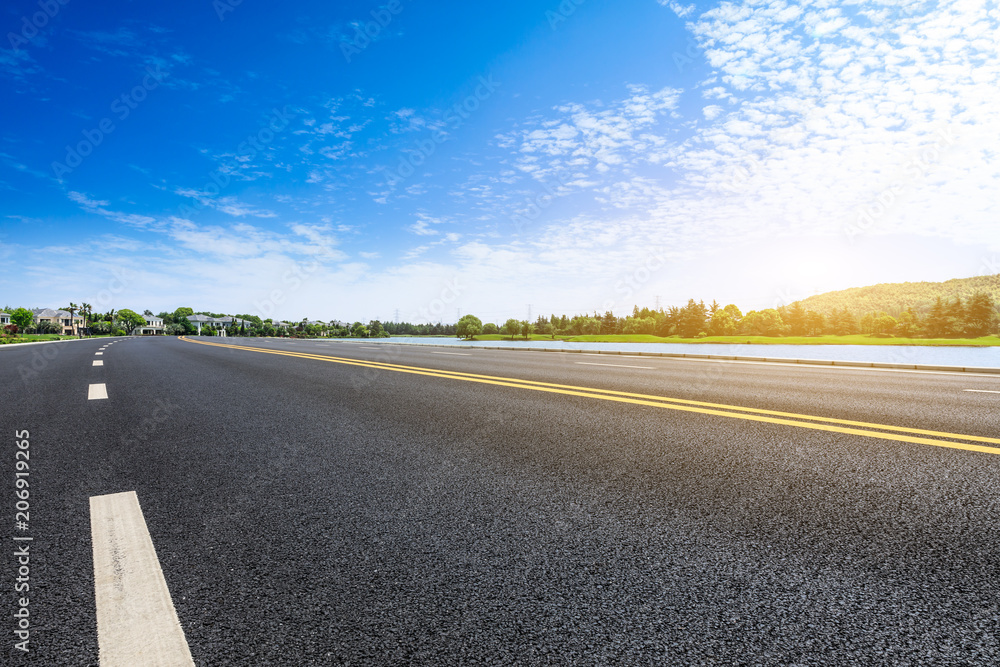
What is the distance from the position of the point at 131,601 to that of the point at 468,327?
4888 inches

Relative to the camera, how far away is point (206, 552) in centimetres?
229

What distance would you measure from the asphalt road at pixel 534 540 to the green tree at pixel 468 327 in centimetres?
12050

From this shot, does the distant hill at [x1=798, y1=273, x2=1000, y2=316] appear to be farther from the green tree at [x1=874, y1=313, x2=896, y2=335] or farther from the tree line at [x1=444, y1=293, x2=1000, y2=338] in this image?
the green tree at [x1=874, y1=313, x2=896, y2=335]

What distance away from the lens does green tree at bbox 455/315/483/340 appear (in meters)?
126

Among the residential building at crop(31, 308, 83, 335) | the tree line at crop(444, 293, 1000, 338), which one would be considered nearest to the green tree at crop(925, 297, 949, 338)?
the tree line at crop(444, 293, 1000, 338)

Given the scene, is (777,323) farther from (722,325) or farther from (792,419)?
(792,419)

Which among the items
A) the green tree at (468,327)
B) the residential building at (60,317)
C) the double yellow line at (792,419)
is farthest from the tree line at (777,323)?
the residential building at (60,317)

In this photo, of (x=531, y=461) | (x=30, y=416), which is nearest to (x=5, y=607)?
(x=531, y=461)

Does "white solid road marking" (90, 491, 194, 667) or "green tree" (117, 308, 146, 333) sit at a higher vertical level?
"green tree" (117, 308, 146, 333)

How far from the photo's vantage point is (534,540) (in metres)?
2.38

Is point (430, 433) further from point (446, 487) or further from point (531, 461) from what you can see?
point (446, 487)

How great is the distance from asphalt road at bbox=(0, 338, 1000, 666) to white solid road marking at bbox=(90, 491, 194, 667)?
47mm

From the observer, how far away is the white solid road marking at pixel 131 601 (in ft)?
5.12

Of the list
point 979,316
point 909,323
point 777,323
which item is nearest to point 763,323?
point 777,323
